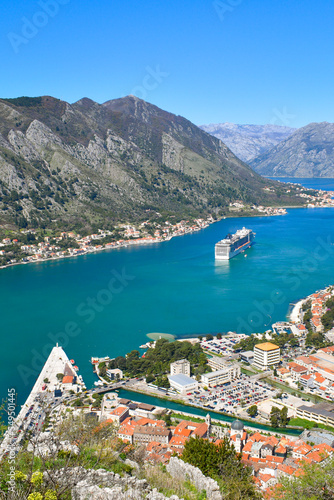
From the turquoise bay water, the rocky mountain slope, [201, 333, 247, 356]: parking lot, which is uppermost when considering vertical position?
the rocky mountain slope

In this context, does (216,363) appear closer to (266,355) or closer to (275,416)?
(266,355)

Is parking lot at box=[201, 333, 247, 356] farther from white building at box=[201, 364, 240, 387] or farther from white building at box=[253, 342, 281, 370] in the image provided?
white building at box=[201, 364, 240, 387]

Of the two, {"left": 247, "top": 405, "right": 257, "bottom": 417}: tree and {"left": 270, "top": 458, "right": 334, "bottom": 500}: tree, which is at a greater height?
{"left": 270, "top": 458, "right": 334, "bottom": 500}: tree

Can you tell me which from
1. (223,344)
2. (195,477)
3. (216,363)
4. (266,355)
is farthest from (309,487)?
(223,344)

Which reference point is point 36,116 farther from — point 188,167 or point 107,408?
point 107,408

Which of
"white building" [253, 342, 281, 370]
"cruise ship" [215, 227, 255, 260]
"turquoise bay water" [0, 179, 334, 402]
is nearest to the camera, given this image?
"white building" [253, 342, 281, 370]

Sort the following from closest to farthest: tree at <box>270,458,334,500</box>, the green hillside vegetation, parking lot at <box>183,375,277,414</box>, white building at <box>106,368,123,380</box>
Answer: tree at <box>270,458,334,500</box> < parking lot at <box>183,375,277,414</box> < white building at <box>106,368,123,380</box> < the green hillside vegetation

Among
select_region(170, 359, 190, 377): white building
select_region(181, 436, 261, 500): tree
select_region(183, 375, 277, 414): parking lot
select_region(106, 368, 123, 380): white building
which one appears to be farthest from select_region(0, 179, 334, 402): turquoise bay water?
select_region(181, 436, 261, 500): tree

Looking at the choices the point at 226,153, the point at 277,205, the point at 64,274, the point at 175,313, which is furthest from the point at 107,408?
the point at 226,153
